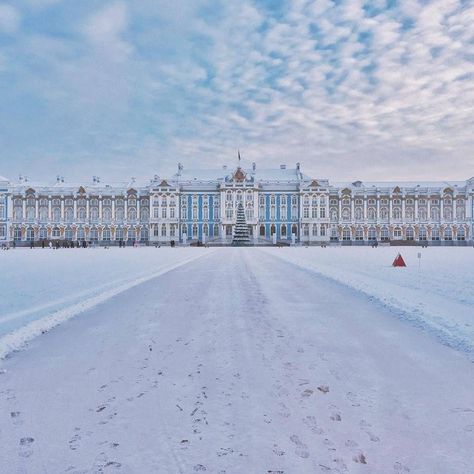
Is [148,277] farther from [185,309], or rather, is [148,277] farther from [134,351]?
[134,351]

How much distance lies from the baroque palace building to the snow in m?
73.0

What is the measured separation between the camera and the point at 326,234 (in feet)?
262

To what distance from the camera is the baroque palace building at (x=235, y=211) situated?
79.8 metres

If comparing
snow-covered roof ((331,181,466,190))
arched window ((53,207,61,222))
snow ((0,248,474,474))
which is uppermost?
snow-covered roof ((331,181,466,190))

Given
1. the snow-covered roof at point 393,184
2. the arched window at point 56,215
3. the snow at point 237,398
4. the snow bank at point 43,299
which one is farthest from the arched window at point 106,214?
the snow at point 237,398

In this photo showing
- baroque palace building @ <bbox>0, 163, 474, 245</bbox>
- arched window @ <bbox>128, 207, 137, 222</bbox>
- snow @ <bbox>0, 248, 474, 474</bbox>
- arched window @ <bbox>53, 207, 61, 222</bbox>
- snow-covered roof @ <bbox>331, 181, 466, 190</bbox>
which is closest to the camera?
snow @ <bbox>0, 248, 474, 474</bbox>

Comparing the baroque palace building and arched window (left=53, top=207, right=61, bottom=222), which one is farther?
arched window (left=53, top=207, right=61, bottom=222)

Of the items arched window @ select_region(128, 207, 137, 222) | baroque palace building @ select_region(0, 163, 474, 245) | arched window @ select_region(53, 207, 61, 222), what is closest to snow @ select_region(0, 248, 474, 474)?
baroque palace building @ select_region(0, 163, 474, 245)

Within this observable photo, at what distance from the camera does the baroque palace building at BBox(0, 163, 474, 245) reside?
79750mm

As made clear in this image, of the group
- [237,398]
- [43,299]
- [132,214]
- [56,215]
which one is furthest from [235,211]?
[237,398]

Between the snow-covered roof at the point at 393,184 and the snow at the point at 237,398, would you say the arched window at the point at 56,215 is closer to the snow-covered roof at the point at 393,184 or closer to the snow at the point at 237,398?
the snow-covered roof at the point at 393,184

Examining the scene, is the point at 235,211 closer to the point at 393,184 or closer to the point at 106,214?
the point at 106,214

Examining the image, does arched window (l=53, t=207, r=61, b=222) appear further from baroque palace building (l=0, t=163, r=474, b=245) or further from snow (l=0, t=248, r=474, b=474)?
snow (l=0, t=248, r=474, b=474)

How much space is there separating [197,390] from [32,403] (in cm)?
149
